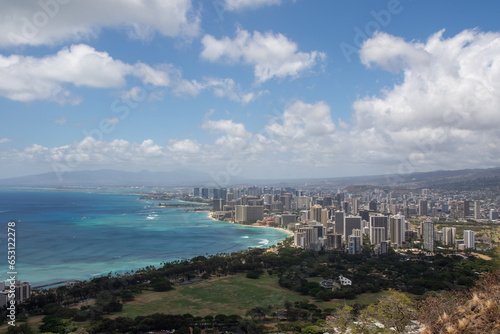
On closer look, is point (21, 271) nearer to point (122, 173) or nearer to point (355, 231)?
point (355, 231)

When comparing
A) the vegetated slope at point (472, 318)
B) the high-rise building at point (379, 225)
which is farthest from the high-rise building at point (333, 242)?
the vegetated slope at point (472, 318)

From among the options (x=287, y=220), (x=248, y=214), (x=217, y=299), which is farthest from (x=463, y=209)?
(x=217, y=299)

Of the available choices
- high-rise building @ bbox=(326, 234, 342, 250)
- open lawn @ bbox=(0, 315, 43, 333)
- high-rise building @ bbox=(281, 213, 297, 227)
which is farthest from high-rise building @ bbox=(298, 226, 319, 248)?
open lawn @ bbox=(0, 315, 43, 333)

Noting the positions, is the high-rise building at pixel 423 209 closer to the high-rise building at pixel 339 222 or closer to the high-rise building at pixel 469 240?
the high-rise building at pixel 339 222

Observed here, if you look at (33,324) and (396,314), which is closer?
(396,314)

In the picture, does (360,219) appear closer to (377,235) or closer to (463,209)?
(377,235)

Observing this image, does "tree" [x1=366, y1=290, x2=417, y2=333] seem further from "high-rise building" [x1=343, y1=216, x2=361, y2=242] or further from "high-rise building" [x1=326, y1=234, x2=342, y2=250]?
"high-rise building" [x1=343, y1=216, x2=361, y2=242]
